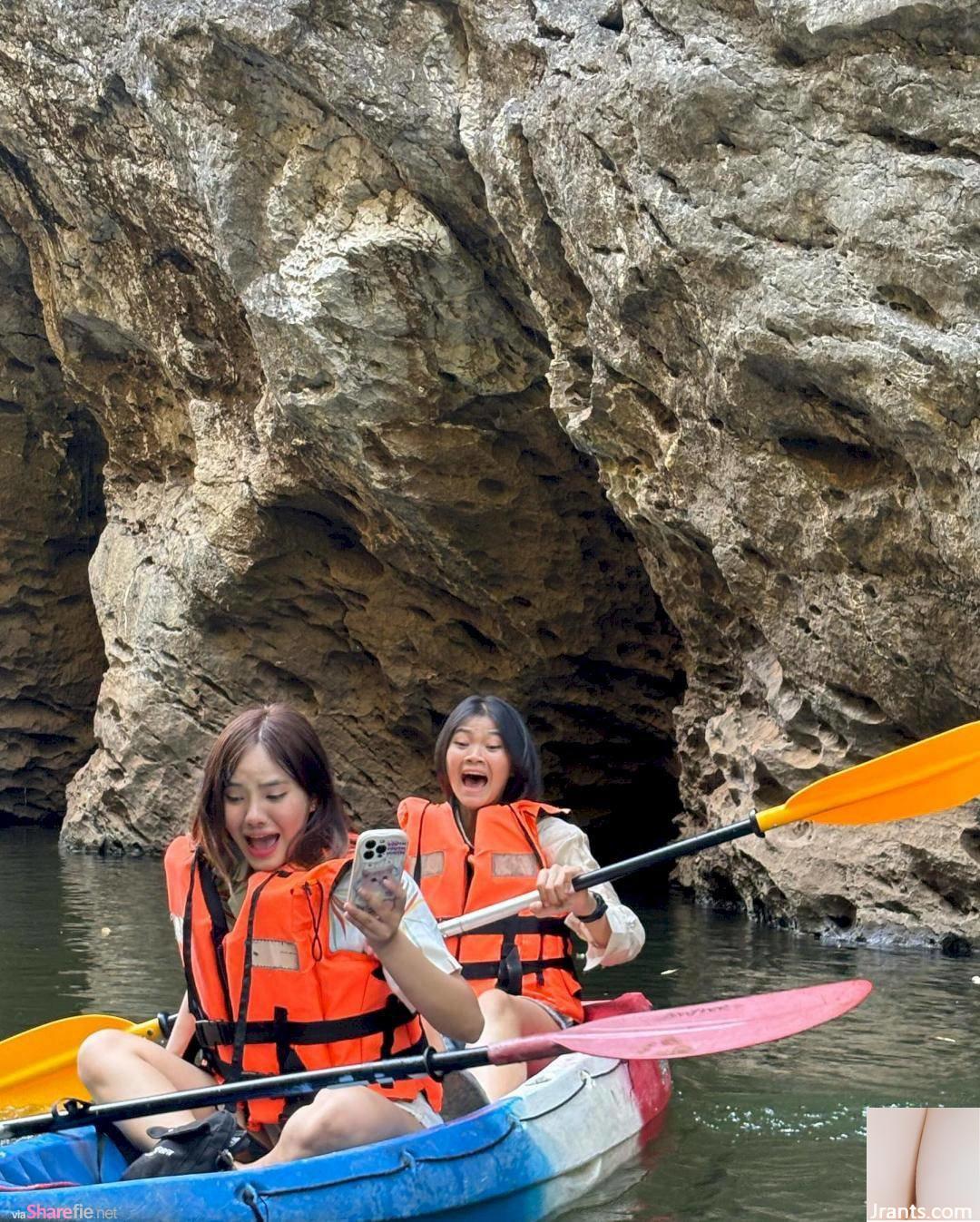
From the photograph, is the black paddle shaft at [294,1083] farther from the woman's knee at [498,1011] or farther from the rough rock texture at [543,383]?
the rough rock texture at [543,383]

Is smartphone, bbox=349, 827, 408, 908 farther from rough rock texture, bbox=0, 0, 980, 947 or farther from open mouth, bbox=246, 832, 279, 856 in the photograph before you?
rough rock texture, bbox=0, 0, 980, 947

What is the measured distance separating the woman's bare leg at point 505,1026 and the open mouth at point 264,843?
937 mm

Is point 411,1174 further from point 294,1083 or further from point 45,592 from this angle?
point 45,592

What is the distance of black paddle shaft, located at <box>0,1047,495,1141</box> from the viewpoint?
2.88 metres

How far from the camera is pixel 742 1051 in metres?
4.92

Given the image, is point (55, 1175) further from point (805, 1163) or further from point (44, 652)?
point (44, 652)

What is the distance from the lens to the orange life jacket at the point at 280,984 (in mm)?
2941

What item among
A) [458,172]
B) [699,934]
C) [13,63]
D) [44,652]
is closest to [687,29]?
[458,172]

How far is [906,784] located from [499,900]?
46.0 inches

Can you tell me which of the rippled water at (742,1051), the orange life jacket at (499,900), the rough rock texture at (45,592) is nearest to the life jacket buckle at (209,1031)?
the rippled water at (742,1051)

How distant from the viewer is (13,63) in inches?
403

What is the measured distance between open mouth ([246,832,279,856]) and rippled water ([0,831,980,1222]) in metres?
1.11

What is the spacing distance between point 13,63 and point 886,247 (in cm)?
676

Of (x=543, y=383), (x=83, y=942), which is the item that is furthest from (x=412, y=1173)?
(x=543, y=383)
